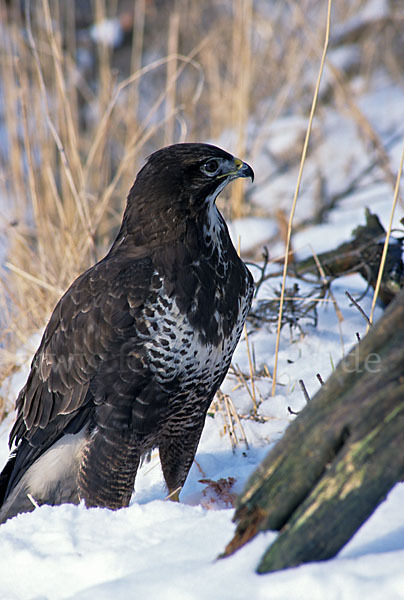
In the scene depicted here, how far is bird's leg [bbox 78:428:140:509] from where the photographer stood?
8.81 ft

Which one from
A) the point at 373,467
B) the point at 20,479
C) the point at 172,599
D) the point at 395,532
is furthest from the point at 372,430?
the point at 20,479

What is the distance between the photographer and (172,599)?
5.00ft

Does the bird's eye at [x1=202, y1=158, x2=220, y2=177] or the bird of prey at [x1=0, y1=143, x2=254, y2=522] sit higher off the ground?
the bird's eye at [x1=202, y1=158, x2=220, y2=177]

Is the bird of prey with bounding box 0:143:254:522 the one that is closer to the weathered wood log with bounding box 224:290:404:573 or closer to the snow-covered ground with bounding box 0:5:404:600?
the snow-covered ground with bounding box 0:5:404:600

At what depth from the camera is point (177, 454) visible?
3047 mm

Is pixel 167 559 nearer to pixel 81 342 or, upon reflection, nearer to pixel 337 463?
pixel 337 463

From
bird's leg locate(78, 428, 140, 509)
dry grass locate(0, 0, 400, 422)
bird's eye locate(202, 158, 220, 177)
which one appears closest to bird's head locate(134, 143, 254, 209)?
bird's eye locate(202, 158, 220, 177)

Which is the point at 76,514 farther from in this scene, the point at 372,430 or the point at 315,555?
the point at 372,430

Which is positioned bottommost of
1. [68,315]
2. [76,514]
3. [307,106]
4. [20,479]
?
[20,479]

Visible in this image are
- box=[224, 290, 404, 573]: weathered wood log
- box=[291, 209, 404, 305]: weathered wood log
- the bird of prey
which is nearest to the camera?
box=[224, 290, 404, 573]: weathered wood log

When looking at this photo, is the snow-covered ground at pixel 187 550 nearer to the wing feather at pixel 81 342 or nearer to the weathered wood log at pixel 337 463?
the weathered wood log at pixel 337 463

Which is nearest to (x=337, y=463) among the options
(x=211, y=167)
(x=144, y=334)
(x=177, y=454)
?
(x=144, y=334)

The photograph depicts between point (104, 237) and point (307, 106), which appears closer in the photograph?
point (104, 237)

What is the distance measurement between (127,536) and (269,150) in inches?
279
